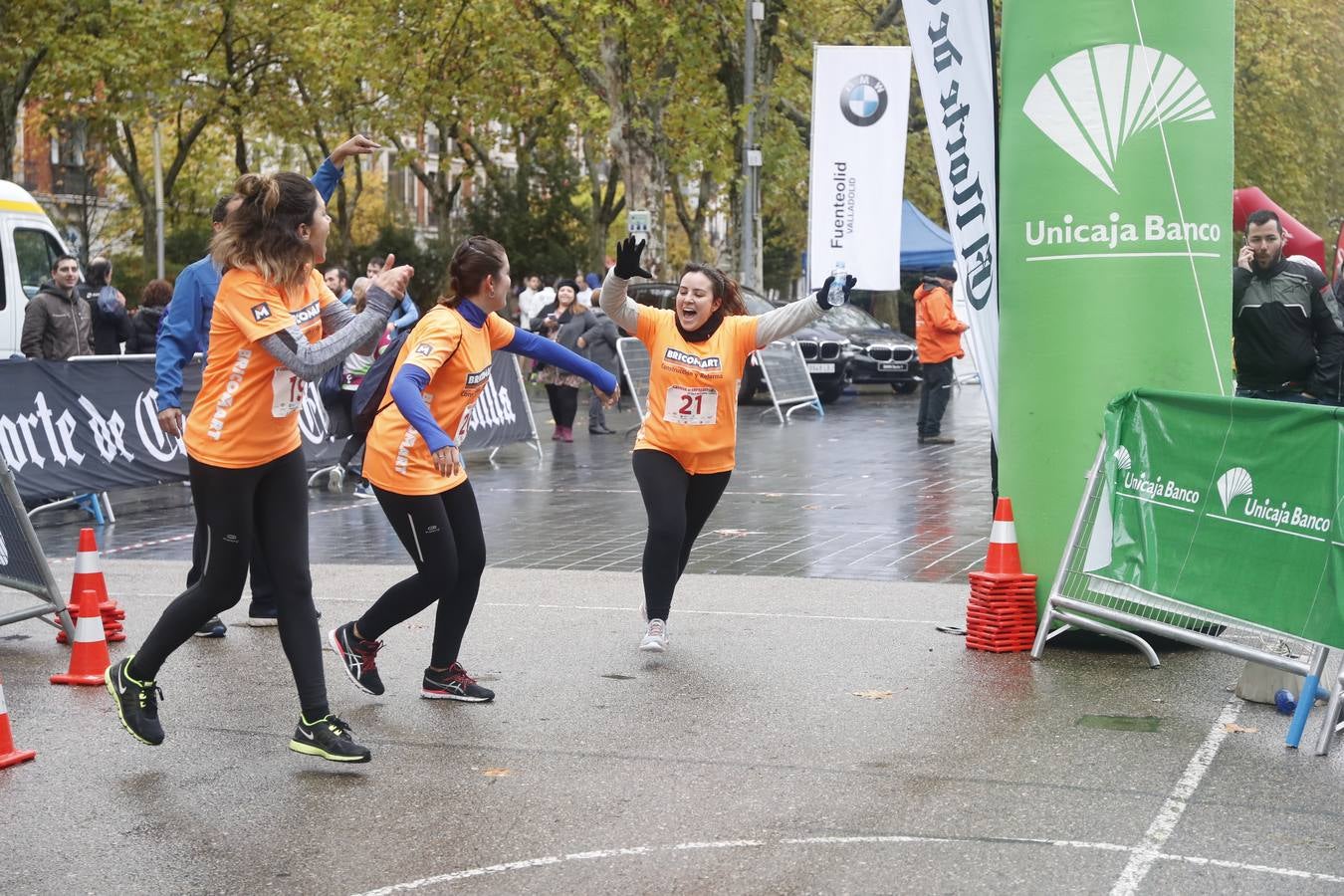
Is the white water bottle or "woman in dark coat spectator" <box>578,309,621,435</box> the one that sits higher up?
the white water bottle

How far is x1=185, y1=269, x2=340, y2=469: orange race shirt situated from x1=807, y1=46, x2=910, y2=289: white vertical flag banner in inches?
587

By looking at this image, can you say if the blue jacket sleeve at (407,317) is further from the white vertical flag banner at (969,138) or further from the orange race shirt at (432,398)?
the orange race shirt at (432,398)

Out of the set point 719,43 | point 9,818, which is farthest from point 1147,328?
point 719,43

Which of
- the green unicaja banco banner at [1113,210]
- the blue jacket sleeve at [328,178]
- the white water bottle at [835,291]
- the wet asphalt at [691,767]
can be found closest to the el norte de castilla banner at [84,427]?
the wet asphalt at [691,767]

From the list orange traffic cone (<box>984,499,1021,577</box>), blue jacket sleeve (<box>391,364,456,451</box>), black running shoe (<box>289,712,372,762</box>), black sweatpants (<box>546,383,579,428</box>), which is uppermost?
blue jacket sleeve (<box>391,364,456,451</box>)

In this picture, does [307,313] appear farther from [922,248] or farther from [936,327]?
[922,248]

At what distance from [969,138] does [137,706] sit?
15.7ft

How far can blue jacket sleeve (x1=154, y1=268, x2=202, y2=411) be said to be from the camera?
7730 mm

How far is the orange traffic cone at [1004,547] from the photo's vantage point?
759cm

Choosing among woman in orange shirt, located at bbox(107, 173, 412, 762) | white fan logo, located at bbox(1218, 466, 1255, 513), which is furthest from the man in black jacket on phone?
woman in orange shirt, located at bbox(107, 173, 412, 762)

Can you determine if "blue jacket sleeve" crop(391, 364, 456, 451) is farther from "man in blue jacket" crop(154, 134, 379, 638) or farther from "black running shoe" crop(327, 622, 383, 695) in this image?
"man in blue jacket" crop(154, 134, 379, 638)

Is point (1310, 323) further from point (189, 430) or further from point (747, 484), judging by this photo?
point (189, 430)

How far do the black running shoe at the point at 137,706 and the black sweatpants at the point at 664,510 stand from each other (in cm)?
234

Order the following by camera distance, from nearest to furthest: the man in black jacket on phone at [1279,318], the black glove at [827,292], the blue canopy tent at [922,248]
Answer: the black glove at [827,292]
the man in black jacket on phone at [1279,318]
the blue canopy tent at [922,248]
